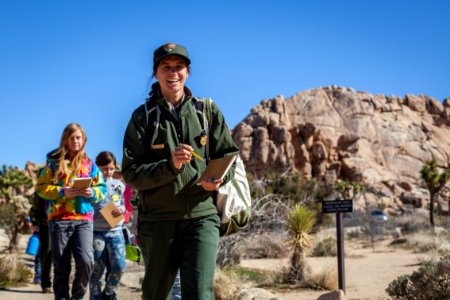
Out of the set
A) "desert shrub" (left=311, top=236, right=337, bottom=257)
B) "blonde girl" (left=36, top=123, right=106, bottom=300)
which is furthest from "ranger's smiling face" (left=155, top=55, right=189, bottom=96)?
"desert shrub" (left=311, top=236, right=337, bottom=257)

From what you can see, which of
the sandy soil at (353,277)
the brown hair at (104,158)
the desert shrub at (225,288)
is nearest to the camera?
the brown hair at (104,158)

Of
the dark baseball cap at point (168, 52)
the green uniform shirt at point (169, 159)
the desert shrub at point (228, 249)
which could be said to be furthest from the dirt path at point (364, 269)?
the dark baseball cap at point (168, 52)

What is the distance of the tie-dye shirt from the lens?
534cm

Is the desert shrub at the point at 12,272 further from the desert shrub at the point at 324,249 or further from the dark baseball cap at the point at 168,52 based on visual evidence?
the desert shrub at the point at 324,249

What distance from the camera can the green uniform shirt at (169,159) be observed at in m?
3.14

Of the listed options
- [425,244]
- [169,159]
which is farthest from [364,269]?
[169,159]

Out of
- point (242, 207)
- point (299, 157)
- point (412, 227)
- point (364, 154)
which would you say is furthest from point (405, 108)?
point (242, 207)

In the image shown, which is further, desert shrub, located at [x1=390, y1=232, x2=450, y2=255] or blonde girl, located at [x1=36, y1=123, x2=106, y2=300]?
desert shrub, located at [x1=390, y1=232, x2=450, y2=255]

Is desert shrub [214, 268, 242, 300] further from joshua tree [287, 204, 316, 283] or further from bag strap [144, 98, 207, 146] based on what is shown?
bag strap [144, 98, 207, 146]

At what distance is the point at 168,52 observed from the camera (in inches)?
132

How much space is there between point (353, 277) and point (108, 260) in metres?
7.06

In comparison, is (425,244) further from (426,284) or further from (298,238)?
(426,284)

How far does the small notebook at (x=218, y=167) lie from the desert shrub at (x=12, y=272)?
717 cm

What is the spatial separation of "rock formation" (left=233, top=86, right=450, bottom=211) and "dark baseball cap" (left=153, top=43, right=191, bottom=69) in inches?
2147
